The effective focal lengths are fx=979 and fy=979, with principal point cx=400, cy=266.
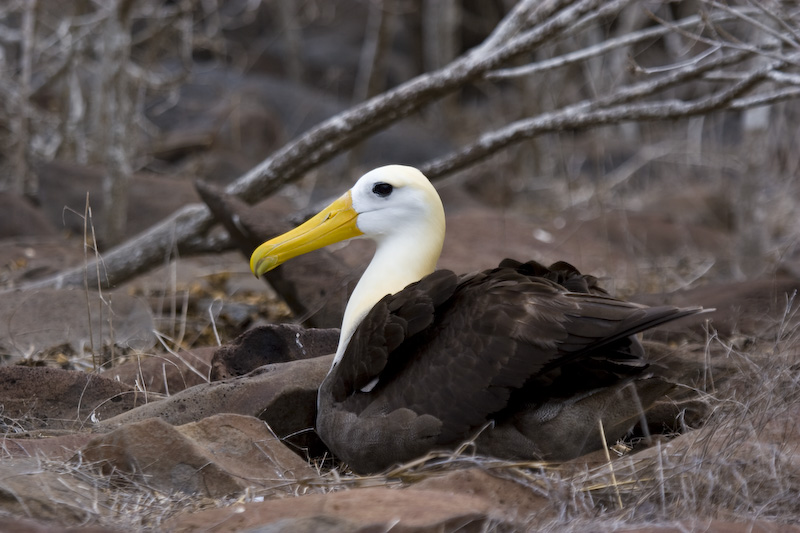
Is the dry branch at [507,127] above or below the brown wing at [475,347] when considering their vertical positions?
above

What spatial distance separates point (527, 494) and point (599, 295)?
80 centimetres

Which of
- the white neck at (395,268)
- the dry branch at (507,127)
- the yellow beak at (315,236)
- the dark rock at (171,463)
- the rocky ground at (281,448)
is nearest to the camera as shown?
the rocky ground at (281,448)

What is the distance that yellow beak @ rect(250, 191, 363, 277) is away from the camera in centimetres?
386

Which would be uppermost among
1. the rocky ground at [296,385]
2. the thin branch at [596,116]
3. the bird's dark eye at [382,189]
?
the bird's dark eye at [382,189]

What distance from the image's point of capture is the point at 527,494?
9.07 ft

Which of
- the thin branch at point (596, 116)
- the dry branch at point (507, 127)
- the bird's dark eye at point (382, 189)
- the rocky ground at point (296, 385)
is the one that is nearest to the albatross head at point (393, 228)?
the bird's dark eye at point (382, 189)

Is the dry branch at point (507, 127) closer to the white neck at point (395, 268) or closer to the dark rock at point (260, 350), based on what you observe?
the dark rock at point (260, 350)

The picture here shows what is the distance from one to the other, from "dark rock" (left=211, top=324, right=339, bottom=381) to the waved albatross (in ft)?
2.20

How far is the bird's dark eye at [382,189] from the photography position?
12.3 ft

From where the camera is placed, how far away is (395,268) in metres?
3.71

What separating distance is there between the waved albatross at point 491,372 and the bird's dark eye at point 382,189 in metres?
0.50

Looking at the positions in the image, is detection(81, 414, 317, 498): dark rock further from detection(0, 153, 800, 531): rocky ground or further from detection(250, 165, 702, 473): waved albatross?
detection(250, 165, 702, 473): waved albatross

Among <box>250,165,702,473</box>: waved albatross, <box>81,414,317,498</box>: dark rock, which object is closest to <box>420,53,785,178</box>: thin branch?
<box>250,165,702,473</box>: waved albatross

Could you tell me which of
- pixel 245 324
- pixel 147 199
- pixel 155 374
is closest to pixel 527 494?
pixel 155 374
